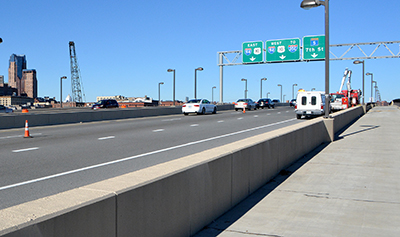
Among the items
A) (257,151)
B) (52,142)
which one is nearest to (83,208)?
(257,151)

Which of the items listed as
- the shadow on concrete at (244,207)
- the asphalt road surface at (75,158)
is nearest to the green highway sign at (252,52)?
the asphalt road surface at (75,158)

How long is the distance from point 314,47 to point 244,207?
45675 mm

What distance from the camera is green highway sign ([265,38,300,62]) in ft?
164

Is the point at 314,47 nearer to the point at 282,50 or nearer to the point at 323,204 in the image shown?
the point at 282,50

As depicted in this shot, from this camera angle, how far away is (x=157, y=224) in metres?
4.14

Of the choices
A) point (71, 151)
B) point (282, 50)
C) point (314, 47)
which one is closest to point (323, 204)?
point (71, 151)

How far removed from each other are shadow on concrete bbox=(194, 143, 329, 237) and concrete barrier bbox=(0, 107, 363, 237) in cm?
8


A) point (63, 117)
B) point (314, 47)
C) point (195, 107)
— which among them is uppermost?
point (314, 47)

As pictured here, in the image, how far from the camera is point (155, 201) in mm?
4090

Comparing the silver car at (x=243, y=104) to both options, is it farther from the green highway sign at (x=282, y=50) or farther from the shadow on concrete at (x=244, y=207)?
the shadow on concrete at (x=244, y=207)

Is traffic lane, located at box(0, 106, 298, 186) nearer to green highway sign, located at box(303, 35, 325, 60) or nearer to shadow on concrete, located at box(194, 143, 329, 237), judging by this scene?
shadow on concrete, located at box(194, 143, 329, 237)

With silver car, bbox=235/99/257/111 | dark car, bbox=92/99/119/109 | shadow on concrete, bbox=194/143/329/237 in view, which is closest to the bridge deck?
shadow on concrete, bbox=194/143/329/237

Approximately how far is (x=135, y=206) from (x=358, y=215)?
A: 371 cm

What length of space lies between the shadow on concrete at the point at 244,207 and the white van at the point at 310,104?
2324 centimetres
